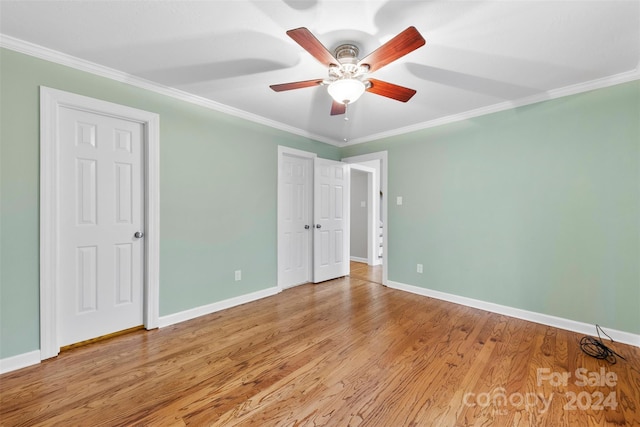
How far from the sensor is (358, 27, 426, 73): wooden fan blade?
1400 millimetres

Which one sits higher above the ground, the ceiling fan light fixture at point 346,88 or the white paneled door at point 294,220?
the ceiling fan light fixture at point 346,88

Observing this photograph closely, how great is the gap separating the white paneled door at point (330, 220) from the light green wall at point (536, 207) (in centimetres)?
113

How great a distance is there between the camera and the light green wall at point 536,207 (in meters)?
2.38

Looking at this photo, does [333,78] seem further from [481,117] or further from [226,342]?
[226,342]

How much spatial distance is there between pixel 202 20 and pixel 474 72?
216 centimetres

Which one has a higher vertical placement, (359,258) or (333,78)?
(333,78)

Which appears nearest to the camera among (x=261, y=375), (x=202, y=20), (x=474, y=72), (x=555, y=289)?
(x=202, y=20)

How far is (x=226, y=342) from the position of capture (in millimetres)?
2375

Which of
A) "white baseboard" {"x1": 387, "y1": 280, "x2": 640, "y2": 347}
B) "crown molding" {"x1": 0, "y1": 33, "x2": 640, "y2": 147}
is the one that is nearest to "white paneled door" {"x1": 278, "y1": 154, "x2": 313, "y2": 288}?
"crown molding" {"x1": 0, "y1": 33, "x2": 640, "y2": 147}

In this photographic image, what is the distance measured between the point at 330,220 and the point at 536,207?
2656mm

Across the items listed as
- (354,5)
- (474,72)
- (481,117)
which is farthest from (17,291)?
(481,117)

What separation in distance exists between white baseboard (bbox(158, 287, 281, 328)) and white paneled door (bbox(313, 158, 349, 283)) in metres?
0.95

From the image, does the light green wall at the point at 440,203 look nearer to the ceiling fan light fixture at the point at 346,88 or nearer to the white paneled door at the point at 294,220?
the white paneled door at the point at 294,220

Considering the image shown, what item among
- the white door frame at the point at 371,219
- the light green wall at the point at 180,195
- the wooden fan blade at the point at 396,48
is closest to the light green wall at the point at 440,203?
the light green wall at the point at 180,195
